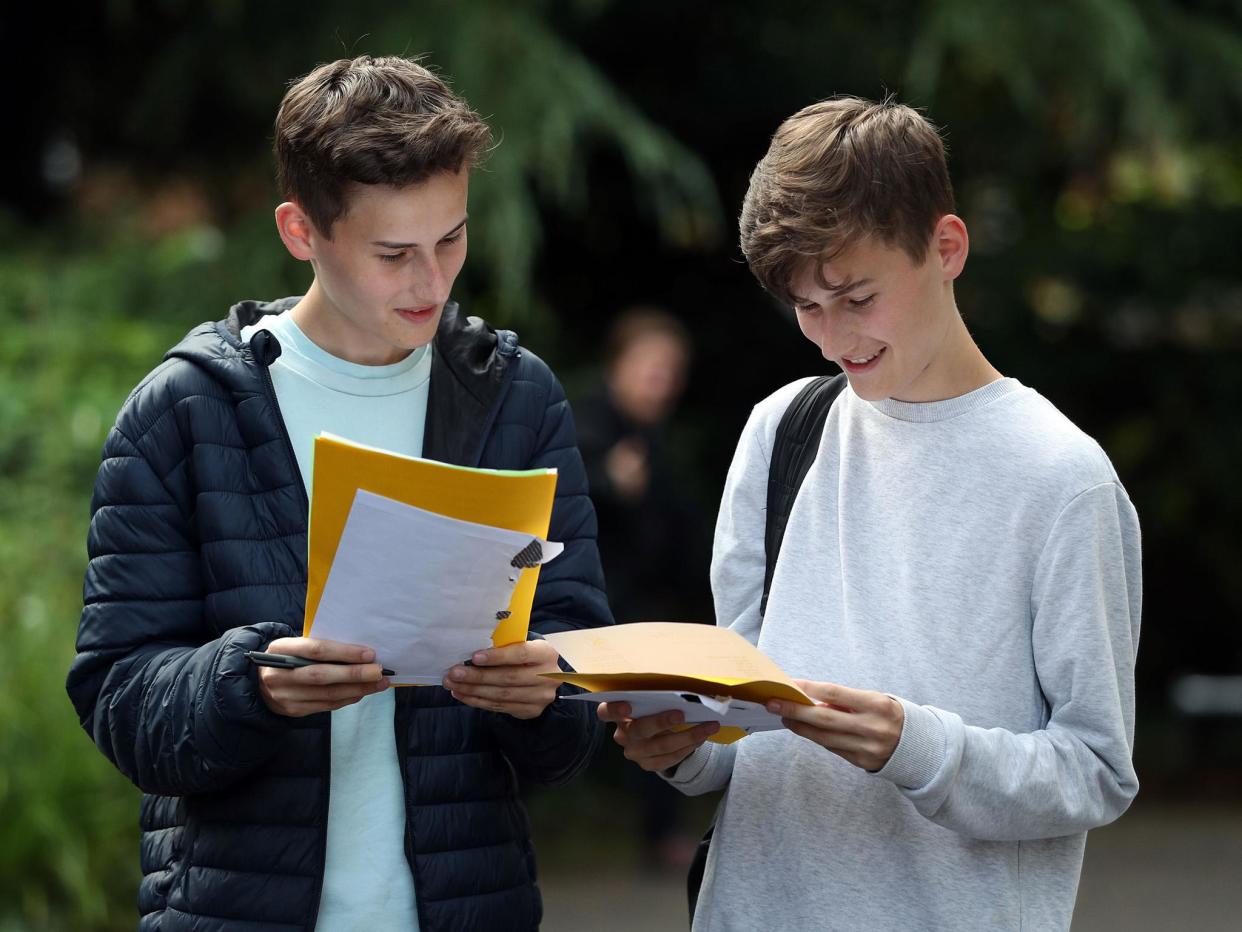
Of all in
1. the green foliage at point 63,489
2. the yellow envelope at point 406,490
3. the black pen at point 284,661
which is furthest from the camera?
the green foliage at point 63,489

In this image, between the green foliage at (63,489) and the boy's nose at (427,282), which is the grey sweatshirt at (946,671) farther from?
the green foliage at (63,489)

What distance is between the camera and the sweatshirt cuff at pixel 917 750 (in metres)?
2.13

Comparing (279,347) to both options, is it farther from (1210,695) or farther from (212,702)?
(1210,695)

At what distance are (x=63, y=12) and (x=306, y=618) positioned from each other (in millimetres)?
6508

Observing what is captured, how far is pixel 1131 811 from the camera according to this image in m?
8.42

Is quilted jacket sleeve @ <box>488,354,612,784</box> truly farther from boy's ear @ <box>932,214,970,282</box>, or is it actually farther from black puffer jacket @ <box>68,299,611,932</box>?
boy's ear @ <box>932,214,970,282</box>

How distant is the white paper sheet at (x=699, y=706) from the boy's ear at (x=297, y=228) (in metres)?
0.75

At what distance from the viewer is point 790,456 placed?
8.21 ft

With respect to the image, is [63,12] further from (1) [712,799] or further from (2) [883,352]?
(2) [883,352]

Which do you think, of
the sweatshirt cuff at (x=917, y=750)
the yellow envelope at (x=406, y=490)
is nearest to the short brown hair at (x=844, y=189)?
the yellow envelope at (x=406, y=490)

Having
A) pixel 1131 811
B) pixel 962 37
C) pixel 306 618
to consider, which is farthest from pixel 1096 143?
pixel 306 618

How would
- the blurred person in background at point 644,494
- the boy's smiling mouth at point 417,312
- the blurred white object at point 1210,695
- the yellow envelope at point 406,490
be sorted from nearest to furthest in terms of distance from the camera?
the yellow envelope at point 406,490, the boy's smiling mouth at point 417,312, the blurred person in background at point 644,494, the blurred white object at point 1210,695

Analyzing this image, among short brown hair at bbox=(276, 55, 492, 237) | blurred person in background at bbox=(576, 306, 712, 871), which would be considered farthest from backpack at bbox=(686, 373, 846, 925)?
blurred person in background at bbox=(576, 306, 712, 871)

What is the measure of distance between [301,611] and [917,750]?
0.85m
